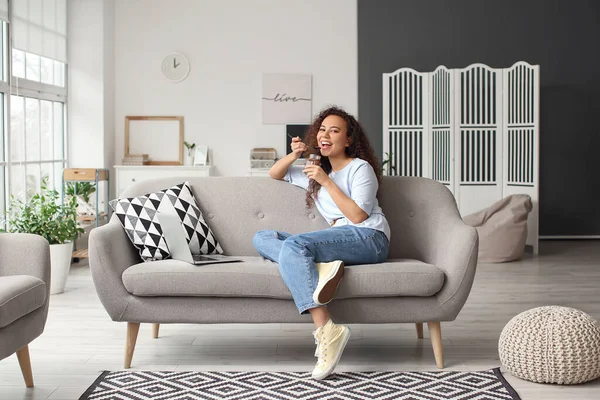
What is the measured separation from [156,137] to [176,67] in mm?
777

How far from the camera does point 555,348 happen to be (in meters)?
2.88

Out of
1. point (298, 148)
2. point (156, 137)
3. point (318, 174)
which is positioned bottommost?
point (318, 174)

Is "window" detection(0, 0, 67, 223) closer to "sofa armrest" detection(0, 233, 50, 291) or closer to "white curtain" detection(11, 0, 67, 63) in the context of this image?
"white curtain" detection(11, 0, 67, 63)

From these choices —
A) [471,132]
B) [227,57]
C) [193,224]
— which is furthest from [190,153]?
[193,224]

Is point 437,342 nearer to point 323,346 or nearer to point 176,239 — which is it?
point 323,346

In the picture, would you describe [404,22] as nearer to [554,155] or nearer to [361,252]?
[554,155]

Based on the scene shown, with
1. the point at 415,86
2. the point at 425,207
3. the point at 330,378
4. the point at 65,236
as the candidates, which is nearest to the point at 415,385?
the point at 330,378

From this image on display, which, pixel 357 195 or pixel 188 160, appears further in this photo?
pixel 188 160

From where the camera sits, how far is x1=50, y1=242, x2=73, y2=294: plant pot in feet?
15.8

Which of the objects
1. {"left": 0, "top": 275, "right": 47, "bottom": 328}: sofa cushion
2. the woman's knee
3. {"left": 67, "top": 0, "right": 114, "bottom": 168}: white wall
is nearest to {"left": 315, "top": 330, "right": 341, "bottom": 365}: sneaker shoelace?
the woman's knee

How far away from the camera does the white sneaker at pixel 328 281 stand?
114 inches

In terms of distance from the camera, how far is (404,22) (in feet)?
25.9

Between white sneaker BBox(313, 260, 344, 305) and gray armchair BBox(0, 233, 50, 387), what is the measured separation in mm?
1063

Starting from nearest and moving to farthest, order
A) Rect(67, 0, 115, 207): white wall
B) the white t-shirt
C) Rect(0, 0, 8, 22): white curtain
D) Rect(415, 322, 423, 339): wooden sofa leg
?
the white t-shirt → Rect(415, 322, 423, 339): wooden sofa leg → Rect(0, 0, 8, 22): white curtain → Rect(67, 0, 115, 207): white wall
